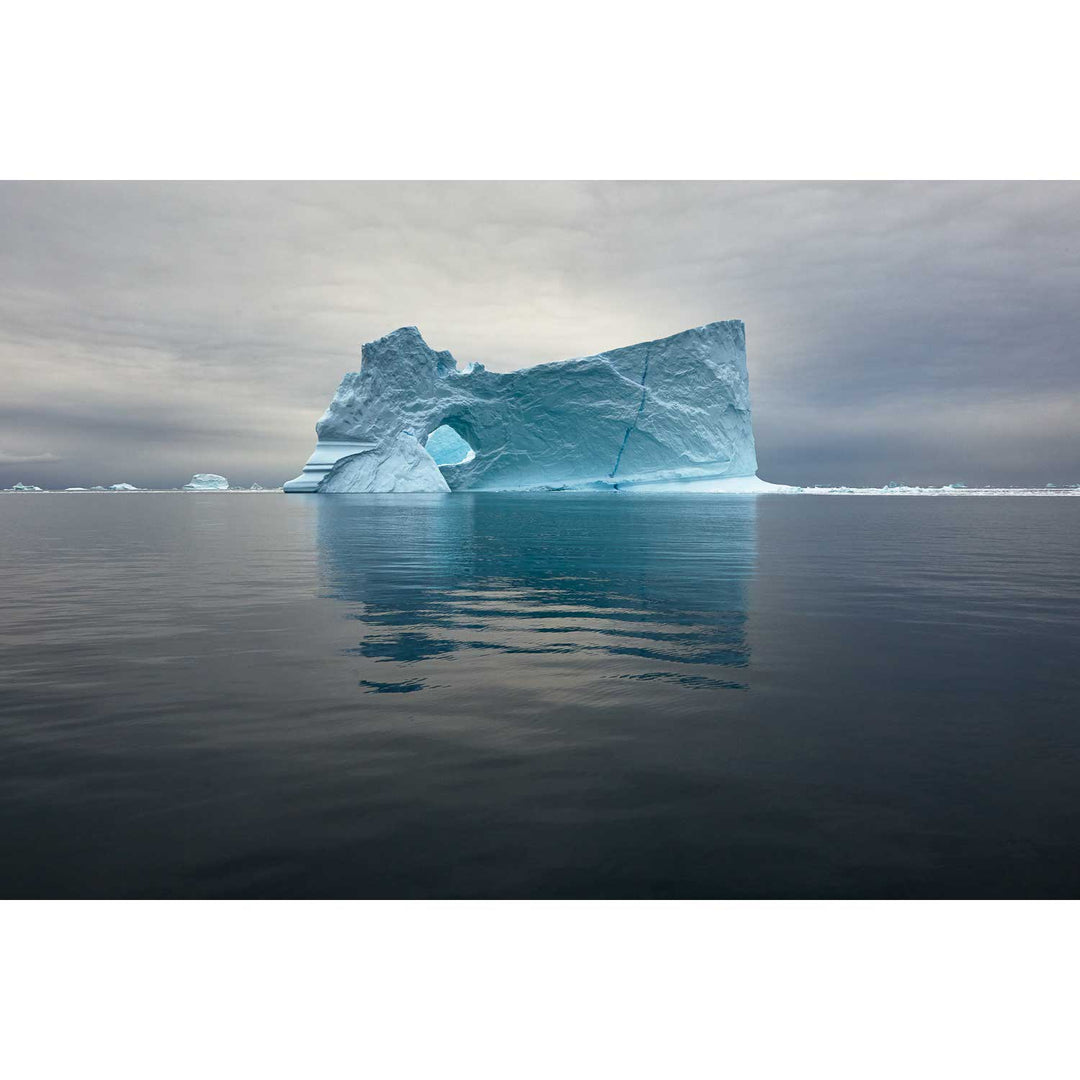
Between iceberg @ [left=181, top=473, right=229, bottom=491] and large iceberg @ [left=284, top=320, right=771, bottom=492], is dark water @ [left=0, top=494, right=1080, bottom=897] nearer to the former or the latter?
large iceberg @ [left=284, top=320, right=771, bottom=492]

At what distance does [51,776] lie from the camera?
11.4ft

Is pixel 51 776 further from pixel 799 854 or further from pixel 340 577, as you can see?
pixel 340 577

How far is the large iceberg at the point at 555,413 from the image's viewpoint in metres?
54.8

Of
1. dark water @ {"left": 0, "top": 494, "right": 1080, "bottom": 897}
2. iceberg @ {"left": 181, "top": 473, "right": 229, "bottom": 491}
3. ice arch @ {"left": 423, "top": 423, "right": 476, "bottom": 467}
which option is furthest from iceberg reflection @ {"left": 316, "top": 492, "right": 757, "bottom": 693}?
iceberg @ {"left": 181, "top": 473, "right": 229, "bottom": 491}

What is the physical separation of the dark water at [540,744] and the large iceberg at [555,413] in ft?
157

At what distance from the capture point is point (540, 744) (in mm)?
3889

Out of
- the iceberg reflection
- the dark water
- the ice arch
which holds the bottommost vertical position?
the dark water

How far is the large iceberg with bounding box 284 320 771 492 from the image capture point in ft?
180

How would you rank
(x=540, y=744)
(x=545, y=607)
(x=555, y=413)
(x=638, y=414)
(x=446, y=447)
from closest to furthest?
(x=540, y=744) < (x=545, y=607) < (x=638, y=414) < (x=555, y=413) < (x=446, y=447)

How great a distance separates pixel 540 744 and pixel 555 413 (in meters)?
55.0

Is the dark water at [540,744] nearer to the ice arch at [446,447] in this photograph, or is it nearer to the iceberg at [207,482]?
the ice arch at [446,447]

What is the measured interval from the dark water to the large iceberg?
47.9 m

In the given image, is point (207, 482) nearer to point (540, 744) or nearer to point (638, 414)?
point (638, 414)

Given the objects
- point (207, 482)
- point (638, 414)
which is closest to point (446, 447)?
point (638, 414)
